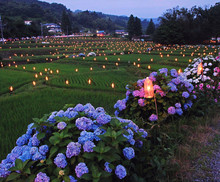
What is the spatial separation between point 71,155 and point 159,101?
2.47 metres

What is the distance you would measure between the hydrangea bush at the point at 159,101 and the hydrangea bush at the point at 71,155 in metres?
1.76

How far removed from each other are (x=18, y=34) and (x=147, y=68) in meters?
46.0

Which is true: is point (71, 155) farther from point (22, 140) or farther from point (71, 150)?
point (22, 140)

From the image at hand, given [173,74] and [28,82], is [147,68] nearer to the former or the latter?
[28,82]

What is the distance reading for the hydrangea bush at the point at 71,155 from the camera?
6.01 ft

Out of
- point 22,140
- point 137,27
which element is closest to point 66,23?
point 137,27

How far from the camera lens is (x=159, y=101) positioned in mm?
3898

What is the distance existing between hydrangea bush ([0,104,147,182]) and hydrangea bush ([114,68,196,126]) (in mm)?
1762

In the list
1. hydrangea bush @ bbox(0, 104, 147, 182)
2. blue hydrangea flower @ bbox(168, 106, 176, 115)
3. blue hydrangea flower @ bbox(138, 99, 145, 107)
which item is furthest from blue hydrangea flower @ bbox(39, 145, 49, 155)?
blue hydrangea flower @ bbox(168, 106, 176, 115)

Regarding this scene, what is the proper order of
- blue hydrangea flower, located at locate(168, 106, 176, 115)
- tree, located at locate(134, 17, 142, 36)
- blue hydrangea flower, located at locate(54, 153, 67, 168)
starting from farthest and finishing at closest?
1. tree, located at locate(134, 17, 142, 36)
2. blue hydrangea flower, located at locate(168, 106, 176, 115)
3. blue hydrangea flower, located at locate(54, 153, 67, 168)

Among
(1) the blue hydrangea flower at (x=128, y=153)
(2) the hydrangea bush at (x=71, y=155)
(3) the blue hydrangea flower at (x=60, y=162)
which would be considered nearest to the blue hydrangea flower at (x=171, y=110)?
(2) the hydrangea bush at (x=71, y=155)

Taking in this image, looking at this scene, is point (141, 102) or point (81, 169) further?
point (141, 102)

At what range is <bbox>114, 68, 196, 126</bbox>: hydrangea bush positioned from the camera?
154 inches

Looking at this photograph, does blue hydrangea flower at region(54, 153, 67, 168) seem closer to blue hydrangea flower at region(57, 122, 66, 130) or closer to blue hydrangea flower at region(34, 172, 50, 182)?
blue hydrangea flower at region(34, 172, 50, 182)
